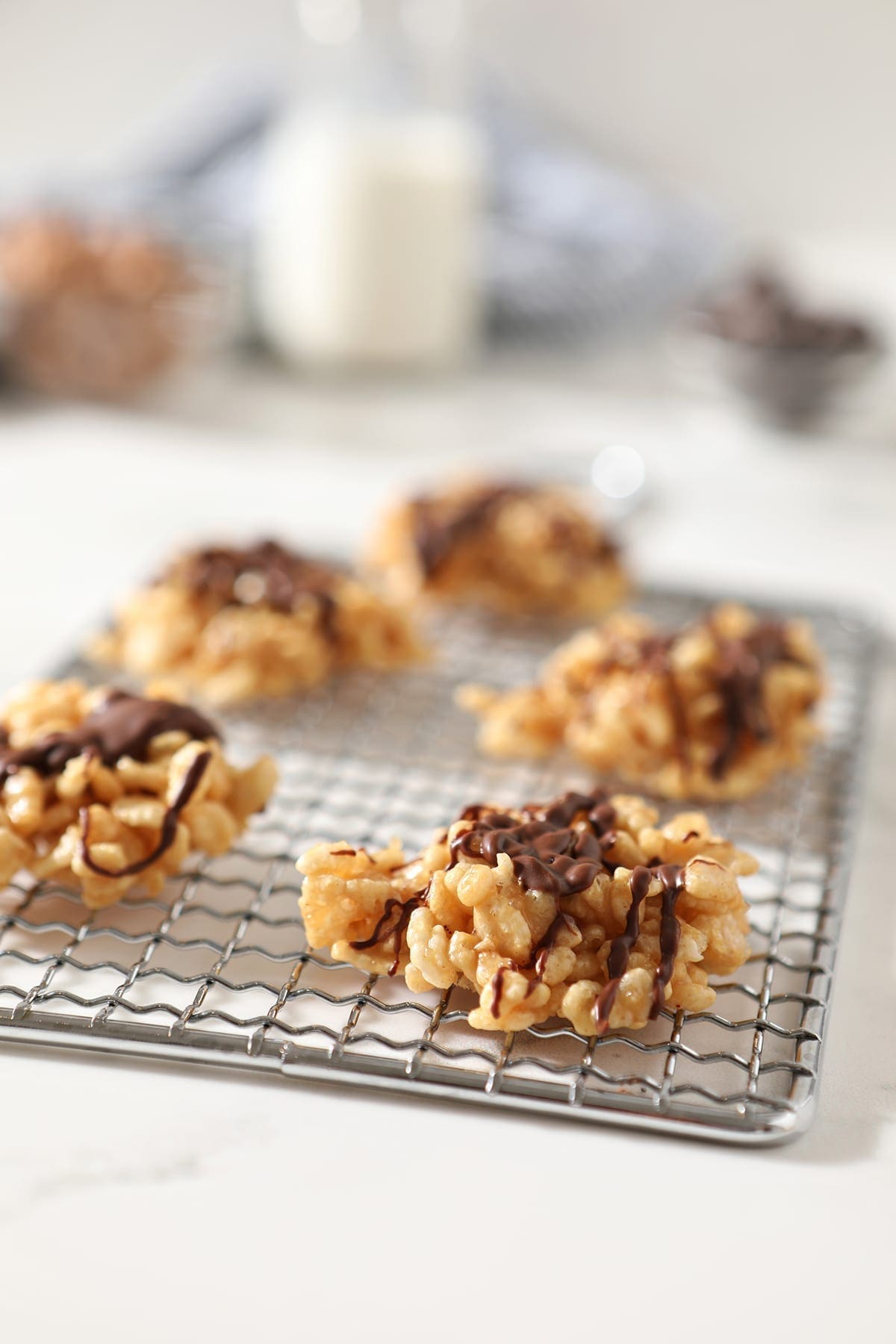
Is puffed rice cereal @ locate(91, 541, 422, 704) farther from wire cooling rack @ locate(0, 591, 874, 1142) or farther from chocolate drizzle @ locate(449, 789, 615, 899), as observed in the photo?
chocolate drizzle @ locate(449, 789, 615, 899)

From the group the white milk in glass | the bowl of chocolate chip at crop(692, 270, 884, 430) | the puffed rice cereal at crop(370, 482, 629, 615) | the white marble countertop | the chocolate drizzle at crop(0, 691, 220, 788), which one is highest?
the white milk in glass

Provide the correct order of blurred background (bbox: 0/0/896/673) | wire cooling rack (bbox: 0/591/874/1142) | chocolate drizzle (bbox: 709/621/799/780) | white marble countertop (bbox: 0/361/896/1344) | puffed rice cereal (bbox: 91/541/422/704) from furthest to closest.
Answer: blurred background (bbox: 0/0/896/673)
puffed rice cereal (bbox: 91/541/422/704)
chocolate drizzle (bbox: 709/621/799/780)
wire cooling rack (bbox: 0/591/874/1142)
white marble countertop (bbox: 0/361/896/1344)

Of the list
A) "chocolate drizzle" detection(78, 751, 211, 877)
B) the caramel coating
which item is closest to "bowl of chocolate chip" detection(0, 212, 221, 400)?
the caramel coating

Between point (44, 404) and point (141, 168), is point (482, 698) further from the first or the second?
point (141, 168)

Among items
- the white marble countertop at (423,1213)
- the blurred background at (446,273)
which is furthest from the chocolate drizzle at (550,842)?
the blurred background at (446,273)

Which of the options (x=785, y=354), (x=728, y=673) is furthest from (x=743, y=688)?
(x=785, y=354)

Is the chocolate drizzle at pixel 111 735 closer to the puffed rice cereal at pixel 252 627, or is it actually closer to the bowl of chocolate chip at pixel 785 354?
the puffed rice cereal at pixel 252 627

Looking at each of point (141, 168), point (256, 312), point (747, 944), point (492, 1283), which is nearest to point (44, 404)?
point (256, 312)
